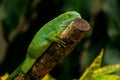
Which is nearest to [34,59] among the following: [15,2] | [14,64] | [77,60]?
[15,2]

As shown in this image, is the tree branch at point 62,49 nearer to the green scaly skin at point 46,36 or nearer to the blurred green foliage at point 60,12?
the green scaly skin at point 46,36

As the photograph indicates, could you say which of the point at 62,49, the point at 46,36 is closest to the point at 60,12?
the point at 46,36

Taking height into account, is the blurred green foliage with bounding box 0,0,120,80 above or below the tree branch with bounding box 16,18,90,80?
below

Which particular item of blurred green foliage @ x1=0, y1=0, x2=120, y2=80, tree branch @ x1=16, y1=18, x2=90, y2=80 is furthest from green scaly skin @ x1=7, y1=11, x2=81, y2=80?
blurred green foliage @ x1=0, y1=0, x2=120, y2=80

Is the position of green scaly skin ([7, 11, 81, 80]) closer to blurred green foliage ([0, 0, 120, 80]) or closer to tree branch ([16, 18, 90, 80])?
tree branch ([16, 18, 90, 80])

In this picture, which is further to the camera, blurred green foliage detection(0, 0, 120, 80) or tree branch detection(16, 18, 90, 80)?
blurred green foliage detection(0, 0, 120, 80)

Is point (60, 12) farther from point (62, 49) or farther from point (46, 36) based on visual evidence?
point (62, 49)

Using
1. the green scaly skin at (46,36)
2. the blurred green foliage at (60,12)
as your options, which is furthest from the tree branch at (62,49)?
the blurred green foliage at (60,12)

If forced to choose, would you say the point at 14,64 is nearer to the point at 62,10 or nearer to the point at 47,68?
the point at 62,10
